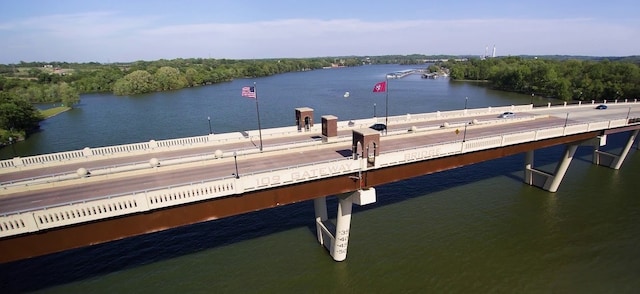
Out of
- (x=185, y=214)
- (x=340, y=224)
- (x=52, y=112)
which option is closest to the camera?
(x=185, y=214)

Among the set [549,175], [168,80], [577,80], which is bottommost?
[549,175]

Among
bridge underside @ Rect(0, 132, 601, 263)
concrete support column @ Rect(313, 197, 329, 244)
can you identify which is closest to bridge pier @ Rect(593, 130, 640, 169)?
bridge underside @ Rect(0, 132, 601, 263)

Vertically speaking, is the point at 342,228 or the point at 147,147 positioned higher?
the point at 147,147

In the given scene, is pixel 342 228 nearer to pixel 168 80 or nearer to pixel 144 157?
pixel 144 157

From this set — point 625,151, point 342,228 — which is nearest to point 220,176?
point 342,228

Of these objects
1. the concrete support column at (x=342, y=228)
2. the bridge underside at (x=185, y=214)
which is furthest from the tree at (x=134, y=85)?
the concrete support column at (x=342, y=228)

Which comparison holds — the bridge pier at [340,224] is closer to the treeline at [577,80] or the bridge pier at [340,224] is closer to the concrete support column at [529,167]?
the concrete support column at [529,167]
